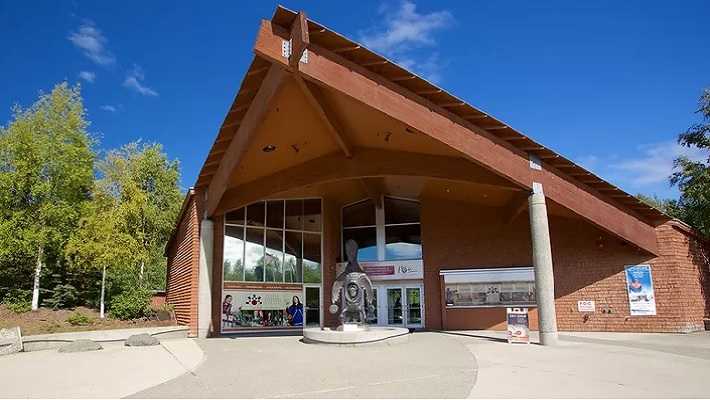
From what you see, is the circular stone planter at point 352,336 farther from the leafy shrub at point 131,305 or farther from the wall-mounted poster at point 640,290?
the leafy shrub at point 131,305

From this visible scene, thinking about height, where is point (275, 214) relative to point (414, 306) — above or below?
above

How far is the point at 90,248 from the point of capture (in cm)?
1966

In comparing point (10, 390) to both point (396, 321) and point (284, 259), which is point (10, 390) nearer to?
point (284, 259)

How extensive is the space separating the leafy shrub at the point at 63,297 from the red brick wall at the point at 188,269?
4.01m

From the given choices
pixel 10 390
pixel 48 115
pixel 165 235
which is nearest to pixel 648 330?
pixel 10 390

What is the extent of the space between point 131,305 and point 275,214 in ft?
21.6

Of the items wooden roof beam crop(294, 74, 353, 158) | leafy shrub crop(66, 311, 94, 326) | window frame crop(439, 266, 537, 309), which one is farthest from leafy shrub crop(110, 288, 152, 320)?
window frame crop(439, 266, 537, 309)

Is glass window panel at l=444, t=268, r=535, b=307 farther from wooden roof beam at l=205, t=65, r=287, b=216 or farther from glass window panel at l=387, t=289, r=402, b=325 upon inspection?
wooden roof beam at l=205, t=65, r=287, b=216

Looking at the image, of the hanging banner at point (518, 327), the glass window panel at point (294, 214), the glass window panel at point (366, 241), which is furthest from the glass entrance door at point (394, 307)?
the hanging banner at point (518, 327)

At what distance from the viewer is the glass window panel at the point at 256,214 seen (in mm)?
20016

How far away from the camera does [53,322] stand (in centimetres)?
1716

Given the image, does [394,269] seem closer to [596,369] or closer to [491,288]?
[491,288]

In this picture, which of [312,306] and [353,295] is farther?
[312,306]

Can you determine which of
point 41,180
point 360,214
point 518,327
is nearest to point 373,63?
point 518,327
